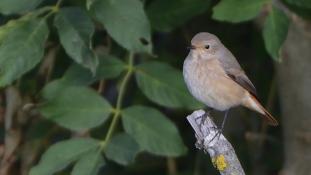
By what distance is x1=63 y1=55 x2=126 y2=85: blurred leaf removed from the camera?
14.2 feet

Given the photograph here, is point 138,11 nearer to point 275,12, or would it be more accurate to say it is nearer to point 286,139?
point 275,12

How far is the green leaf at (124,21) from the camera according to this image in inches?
154

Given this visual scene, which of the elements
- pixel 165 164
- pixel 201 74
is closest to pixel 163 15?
pixel 201 74

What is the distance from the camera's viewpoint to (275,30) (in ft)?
13.4

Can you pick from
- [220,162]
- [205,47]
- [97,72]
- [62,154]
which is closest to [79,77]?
[97,72]

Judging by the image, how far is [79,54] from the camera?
12.7 ft

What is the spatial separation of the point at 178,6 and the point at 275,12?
0.65 meters

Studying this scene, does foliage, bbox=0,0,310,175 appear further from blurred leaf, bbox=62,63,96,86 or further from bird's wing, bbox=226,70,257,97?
bird's wing, bbox=226,70,257,97

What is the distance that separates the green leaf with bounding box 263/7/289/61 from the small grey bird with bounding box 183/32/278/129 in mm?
339

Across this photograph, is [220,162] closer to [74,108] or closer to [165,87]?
[165,87]

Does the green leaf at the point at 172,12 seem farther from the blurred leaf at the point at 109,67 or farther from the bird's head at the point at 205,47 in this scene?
the blurred leaf at the point at 109,67

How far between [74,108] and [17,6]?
0.64m

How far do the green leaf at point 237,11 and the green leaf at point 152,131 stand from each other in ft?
1.92

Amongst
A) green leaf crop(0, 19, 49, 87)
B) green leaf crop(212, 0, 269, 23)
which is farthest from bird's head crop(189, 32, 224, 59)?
green leaf crop(0, 19, 49, 87)
